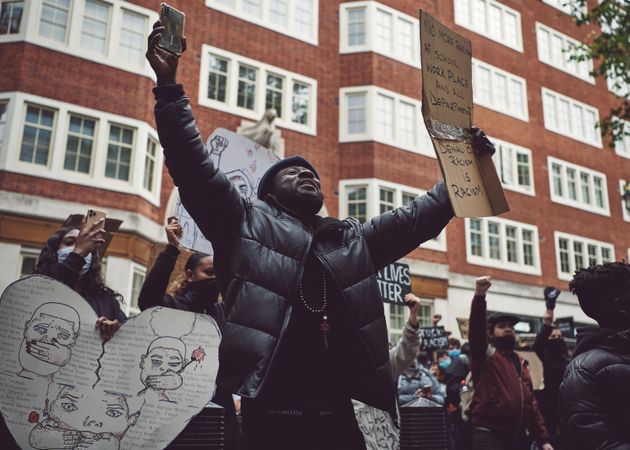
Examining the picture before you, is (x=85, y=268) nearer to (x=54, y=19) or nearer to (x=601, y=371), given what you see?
(x=601, y=371)

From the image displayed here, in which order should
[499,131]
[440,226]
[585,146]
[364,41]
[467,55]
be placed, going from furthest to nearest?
[585,146] → [499,131] → [364,41] → [467,55] → [440,226]

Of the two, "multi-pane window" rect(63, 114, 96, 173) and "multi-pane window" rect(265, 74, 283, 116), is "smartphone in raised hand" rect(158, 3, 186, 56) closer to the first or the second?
"multi-pane window" rect(63, 114, 96, 173)

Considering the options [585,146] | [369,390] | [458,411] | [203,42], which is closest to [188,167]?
[369,390]

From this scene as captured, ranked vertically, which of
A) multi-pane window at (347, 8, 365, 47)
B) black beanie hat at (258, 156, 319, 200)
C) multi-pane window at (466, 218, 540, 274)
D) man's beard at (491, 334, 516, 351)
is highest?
multi-pane window at (347, 8, 365, 47)

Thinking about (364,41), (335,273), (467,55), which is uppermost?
(364,41)

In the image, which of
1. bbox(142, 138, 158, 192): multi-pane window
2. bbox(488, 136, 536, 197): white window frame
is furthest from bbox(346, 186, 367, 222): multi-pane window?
bbox(488, 136, 536, 197): white window frame

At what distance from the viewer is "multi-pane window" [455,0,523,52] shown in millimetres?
24078

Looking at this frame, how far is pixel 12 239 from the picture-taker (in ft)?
43.3

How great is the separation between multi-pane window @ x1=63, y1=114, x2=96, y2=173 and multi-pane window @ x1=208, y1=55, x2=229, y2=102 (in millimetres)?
3911

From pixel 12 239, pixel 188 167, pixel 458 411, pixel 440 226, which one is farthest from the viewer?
pixel 12 239

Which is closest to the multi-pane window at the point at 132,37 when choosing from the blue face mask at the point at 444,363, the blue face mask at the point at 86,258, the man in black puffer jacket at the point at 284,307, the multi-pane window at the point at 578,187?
the blue face mask at the point at 444,363

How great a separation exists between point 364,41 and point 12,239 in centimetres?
1335

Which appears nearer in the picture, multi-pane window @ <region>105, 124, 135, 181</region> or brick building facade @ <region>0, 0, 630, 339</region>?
brick building facade @ <region>0, 0, 630, 339</region>

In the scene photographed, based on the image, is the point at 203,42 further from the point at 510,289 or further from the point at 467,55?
the point at 467,55
